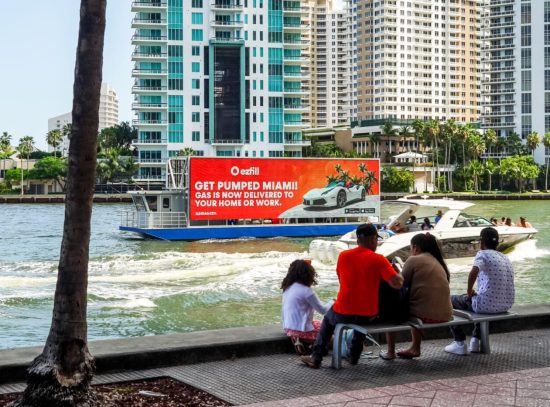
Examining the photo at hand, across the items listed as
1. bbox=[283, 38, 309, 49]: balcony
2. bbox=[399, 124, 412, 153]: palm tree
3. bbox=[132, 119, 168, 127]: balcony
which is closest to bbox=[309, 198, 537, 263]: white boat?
bbox=[132, 119, 168, 127]: balcony

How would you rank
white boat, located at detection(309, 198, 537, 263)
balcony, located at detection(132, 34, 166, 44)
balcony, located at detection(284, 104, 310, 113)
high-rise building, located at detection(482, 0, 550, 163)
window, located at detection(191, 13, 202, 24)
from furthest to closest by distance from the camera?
high-rise building, located at detection(482, 0, 550, 163) < balcony, located at detection(284, 104, 310, 113) < window, located at detection(191, 13, 202, 24) < balcony, located at detection(132, 34, 166, 44) < white boat, located at detection(309, 198, 537, 263)

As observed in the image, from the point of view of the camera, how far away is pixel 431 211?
5653cm

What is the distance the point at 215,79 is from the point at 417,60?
3587 inches

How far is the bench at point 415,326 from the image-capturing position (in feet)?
26.4

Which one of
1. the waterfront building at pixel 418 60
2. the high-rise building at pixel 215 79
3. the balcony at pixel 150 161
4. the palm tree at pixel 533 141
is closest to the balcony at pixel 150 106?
the high-rise building at pixel 215 79

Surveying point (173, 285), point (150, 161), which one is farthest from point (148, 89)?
point (173, 285)

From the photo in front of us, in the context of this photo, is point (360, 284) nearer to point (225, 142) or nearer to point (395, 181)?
point (225, 142)

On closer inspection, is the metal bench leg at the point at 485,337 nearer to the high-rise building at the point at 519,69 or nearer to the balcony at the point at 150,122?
the balcony at the point at 150,122

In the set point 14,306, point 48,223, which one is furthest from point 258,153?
point 14,306

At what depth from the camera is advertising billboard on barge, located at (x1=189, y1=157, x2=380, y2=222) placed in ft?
140

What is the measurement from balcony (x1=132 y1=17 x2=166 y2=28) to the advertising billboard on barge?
65963 millimetres

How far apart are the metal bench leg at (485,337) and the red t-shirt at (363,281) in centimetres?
134

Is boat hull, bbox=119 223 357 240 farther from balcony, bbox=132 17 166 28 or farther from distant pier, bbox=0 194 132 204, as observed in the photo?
distant pier, bbox=0 194 132 204

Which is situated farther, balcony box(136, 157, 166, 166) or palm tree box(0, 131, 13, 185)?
palm tree box(0, 131, 13, 185)
